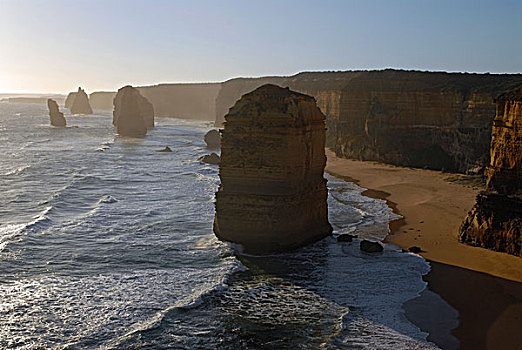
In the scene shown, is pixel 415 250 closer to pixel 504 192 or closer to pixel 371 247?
pixel 371 247

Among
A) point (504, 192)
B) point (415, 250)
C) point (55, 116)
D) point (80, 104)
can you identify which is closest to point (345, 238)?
point (415, 250)

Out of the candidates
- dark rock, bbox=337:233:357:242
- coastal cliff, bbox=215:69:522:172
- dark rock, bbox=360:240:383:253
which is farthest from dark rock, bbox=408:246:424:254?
coastal cliff, bbox=215:69:522:172

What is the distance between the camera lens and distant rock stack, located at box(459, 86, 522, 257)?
17.4 metres

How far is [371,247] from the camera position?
59.3ft

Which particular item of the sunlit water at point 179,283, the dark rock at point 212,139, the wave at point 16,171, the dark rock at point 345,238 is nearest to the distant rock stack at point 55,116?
the dark rock at point 212,139

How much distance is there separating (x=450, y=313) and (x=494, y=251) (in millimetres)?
6070

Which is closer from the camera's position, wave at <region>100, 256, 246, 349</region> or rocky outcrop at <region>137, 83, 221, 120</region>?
wave at <region>100, 256, 246, 349</region>

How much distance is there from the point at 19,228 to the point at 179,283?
33.4 ft

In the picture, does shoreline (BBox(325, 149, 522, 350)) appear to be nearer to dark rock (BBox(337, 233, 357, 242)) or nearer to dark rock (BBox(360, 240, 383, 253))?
dark rock (BBox(360, 240, 383, 253))

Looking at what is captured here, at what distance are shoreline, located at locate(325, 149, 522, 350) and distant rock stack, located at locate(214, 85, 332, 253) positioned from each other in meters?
5.07

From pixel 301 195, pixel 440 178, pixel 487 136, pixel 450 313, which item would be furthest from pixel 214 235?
pixel 487 136

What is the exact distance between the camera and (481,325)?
1236cm

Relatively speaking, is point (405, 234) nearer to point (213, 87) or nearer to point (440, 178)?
point (440, 178)

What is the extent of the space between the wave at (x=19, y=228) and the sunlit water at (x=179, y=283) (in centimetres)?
7
